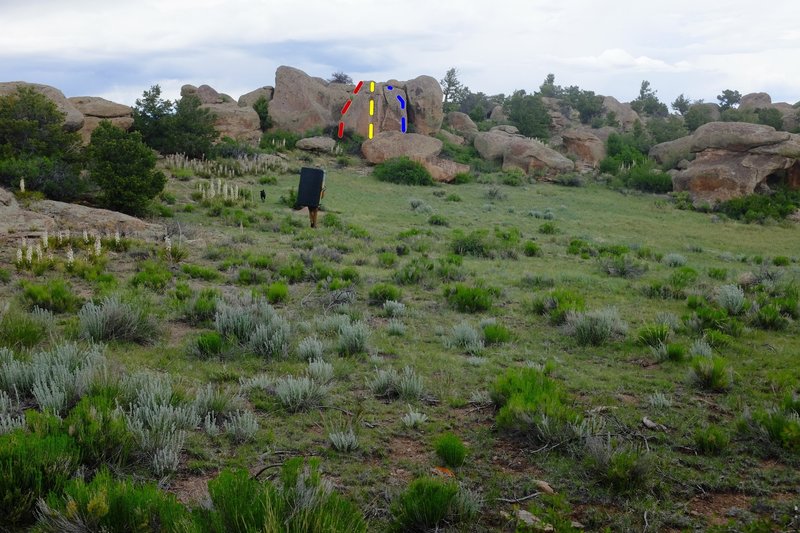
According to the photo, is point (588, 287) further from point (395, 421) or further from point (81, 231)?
point (81, 231)

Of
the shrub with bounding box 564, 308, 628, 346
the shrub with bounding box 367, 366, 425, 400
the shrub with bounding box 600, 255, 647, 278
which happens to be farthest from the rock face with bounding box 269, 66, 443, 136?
the shrub with bounding box 367, 366, 425, 400

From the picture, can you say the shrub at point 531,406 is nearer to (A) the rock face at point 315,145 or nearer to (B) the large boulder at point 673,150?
(B) the large boulder at point 673,150

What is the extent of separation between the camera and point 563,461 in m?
4.60

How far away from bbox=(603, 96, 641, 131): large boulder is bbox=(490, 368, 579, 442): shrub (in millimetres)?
60148

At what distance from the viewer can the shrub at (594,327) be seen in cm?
803

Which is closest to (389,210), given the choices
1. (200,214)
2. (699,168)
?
(200,214)

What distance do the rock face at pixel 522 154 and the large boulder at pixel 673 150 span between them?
5.68m

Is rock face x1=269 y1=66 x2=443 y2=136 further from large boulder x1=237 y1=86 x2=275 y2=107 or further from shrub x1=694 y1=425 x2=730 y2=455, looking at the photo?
shrub x1=694 y1=425 x2=730 y2=455

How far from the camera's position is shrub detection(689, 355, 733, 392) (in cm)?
616

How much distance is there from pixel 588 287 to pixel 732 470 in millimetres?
7170

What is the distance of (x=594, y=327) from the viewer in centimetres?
809

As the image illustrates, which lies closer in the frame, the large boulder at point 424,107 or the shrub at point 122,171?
the shrub at point 122,171

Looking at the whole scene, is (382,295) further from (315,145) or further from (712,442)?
(315,145)

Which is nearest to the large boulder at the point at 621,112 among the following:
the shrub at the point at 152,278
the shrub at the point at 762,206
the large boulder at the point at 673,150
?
the large boulder at the point at 673,150
